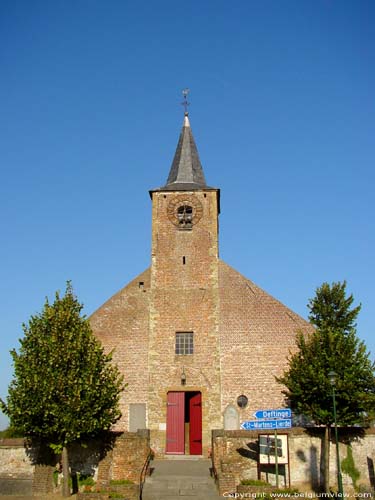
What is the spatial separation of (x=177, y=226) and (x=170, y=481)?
11.6 meters

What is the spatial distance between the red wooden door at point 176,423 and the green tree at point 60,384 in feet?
14.1

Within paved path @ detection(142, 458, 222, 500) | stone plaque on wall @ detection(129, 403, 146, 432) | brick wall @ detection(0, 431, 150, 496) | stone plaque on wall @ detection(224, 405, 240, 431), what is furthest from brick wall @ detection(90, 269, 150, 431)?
stone plaque on wall @ detection(224, 405, 240, 431)

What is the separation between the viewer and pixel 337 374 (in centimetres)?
1786

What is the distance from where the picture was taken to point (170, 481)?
1723 cm

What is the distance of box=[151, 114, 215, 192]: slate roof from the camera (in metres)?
26.4

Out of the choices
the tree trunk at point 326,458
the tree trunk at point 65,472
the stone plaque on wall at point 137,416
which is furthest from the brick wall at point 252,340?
the tree trunk at point 65,472

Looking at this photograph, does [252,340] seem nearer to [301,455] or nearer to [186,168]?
[301,455]

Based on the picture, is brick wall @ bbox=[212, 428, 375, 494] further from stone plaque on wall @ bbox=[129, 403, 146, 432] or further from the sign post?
stone plaque on wall @ bbox=[129, 403, 146, 432]

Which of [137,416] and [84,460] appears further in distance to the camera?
[137,416]

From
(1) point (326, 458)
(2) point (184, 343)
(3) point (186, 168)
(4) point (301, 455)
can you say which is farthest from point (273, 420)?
(3) point (186, 168)

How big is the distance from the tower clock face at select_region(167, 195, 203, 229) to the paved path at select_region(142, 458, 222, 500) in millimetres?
10499

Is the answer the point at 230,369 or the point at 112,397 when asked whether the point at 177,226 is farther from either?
the point at 112,397

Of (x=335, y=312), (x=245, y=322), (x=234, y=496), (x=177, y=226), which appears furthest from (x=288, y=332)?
A: (x=234, y=496)

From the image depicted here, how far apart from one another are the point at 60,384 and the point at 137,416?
603 cm
